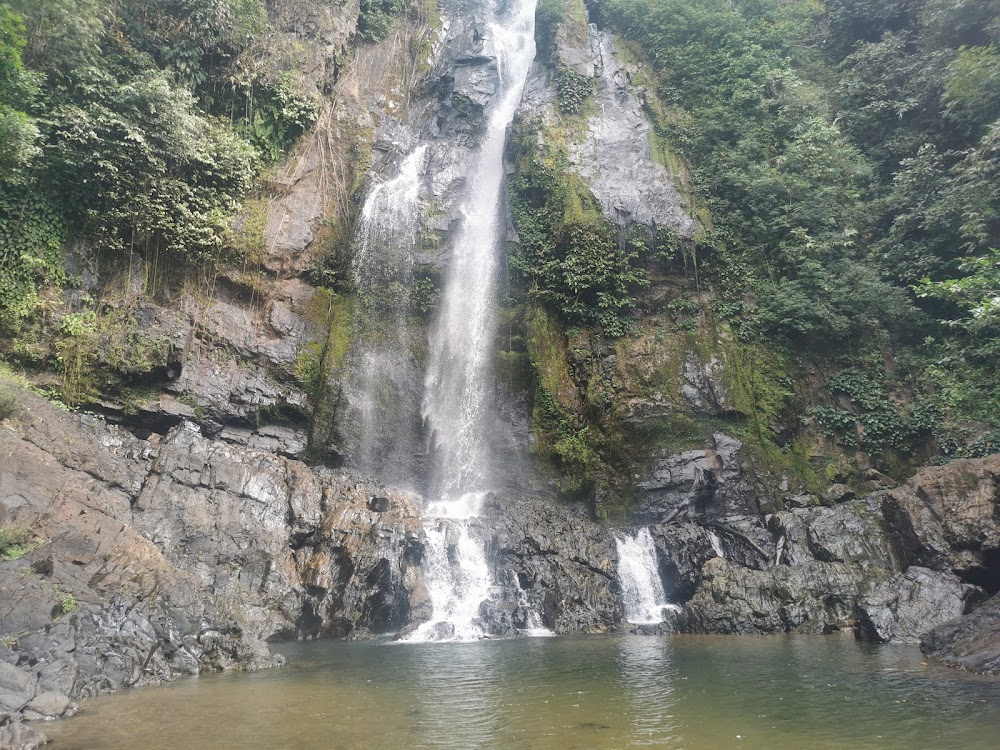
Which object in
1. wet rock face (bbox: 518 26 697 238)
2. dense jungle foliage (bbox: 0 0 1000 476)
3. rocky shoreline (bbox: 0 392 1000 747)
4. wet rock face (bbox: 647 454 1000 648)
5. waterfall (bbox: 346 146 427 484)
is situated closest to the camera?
rocky shoreline (bbox: 0 392 1000 747)

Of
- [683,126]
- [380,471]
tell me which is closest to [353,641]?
[380,471]

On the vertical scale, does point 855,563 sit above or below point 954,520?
below

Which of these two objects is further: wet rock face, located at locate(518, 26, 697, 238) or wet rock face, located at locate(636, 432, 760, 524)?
wet rock face, located at locate(518, 26, 697, 238)

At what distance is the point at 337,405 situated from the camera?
16438 millimetres

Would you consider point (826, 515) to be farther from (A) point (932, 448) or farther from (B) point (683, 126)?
(B) point (683, 126)

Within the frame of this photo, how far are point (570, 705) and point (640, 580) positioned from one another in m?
7.97

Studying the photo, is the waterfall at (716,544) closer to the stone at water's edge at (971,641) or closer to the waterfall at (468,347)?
the stone at water's edge at (971,641)

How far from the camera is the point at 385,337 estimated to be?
17.9 metres

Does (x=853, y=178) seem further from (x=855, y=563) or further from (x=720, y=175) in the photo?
(x=855, y=563)

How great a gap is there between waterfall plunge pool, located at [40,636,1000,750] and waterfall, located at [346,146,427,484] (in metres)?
7.60

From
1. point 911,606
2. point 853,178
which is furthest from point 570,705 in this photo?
point 853,178

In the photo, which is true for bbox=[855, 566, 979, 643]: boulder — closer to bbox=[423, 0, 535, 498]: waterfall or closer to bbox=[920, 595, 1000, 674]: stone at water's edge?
bbox=[920, 595, 1000, 674]: stone at water's edge

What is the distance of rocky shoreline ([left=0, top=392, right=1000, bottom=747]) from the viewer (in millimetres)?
8188

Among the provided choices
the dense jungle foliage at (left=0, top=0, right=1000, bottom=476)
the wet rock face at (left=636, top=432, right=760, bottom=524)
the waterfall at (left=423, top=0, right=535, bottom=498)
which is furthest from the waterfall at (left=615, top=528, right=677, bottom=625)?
the dense jungle foliage at (left=0, top=0, right=1000, bottom=476)
